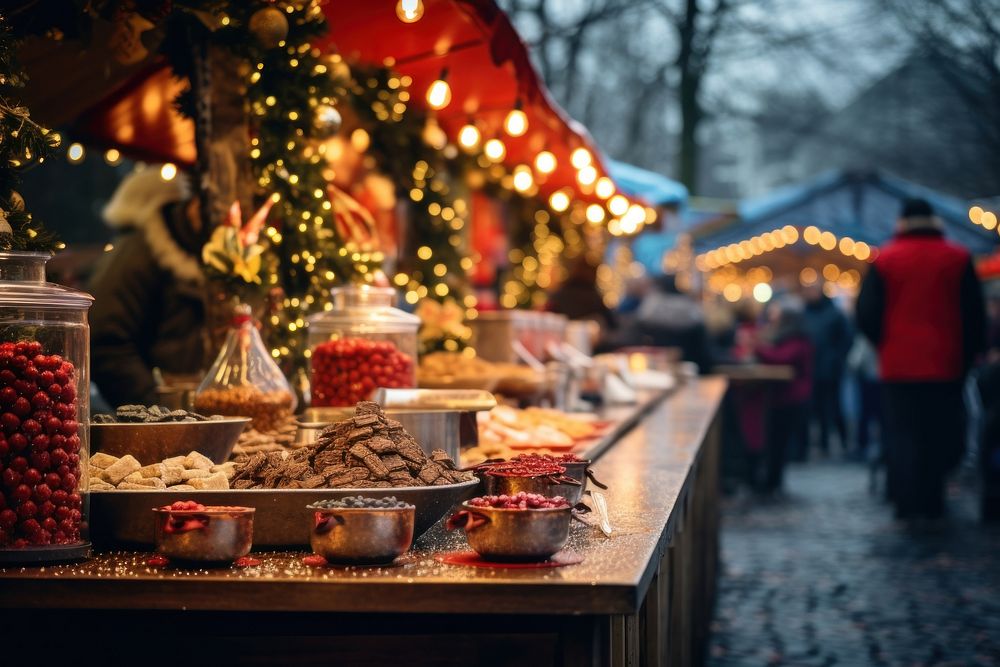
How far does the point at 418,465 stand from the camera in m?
3.24

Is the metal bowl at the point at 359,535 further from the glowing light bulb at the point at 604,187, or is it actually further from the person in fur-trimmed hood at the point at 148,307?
the glowing light bulb at the point at 604,187

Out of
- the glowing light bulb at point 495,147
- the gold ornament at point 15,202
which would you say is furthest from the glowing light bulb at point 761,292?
the gold ornament at point 15,202

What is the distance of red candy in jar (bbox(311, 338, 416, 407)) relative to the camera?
4.80 metres

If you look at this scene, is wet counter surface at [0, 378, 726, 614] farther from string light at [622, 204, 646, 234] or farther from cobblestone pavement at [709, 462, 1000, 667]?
string light at [622, 204, 646, 234]

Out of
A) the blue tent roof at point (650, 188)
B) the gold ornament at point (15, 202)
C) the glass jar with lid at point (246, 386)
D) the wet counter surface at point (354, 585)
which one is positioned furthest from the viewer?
the blue tent roof at point (650, 188)

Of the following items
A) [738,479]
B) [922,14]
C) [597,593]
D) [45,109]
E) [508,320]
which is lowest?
[738,479]

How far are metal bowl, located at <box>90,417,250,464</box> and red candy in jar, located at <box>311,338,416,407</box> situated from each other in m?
1.22

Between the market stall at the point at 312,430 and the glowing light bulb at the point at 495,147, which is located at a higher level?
the glowing light bulb at the point at 495,147

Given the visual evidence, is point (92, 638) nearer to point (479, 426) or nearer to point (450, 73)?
point (479, 426)

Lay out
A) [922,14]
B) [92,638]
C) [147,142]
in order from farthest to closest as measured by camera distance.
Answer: [922,14] < [147,142] < [92,638]

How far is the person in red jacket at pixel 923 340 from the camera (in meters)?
10.9

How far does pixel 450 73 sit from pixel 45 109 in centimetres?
256

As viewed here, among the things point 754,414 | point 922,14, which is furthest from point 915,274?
point 922,14

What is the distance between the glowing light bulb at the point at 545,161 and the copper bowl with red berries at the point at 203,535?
24.6 ft
